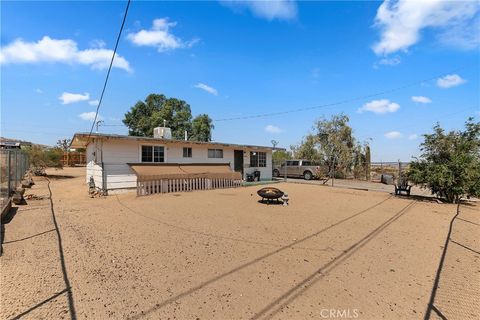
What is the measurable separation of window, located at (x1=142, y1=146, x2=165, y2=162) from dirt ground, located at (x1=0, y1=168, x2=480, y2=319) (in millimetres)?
6354

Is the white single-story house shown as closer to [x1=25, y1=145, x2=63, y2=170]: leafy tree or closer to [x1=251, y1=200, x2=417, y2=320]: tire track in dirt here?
[x1=251, y1=200, x2=417, y2=320]: tire track in dirt

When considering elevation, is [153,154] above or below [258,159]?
above

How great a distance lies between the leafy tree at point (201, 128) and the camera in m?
40.4

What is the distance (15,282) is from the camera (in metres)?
3.66

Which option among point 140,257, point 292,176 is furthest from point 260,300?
point 292,176

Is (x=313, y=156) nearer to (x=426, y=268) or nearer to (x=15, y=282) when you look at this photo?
(x=426, y=268)

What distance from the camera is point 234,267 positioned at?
13.9ft

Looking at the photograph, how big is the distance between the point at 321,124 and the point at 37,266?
A: 2449 centimetres

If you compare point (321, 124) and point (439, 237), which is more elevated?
point (321, 124)

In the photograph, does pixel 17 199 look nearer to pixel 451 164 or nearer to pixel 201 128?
pixel 451 164

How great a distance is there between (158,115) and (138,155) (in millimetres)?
26544

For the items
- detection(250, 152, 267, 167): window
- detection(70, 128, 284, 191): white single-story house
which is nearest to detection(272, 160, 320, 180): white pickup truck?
detection(250, 152, 267, 167): window

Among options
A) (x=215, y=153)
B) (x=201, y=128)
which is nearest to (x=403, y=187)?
(x=215, y=153)

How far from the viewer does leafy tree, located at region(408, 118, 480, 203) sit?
35.4 feet
